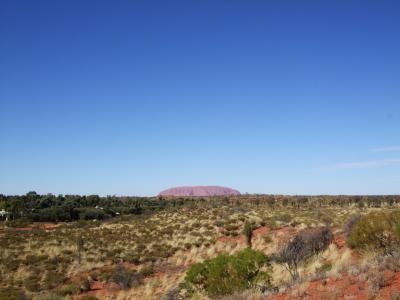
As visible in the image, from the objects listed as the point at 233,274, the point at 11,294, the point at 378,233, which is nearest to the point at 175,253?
the point at 11,294

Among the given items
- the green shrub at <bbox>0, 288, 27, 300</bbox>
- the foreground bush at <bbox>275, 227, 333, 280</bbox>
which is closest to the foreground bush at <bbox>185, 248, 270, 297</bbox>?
the foreground bush at <bbox>275, 227, 333, 280</bbox>

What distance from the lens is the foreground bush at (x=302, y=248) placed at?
658 inches

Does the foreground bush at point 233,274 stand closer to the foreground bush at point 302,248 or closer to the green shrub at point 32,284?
the foreground bush at point 302,248

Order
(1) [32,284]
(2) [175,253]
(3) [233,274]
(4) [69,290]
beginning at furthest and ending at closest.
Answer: (2) [175,253] < (1) [32,284] < (4) [69,290] < (3) [233,274]

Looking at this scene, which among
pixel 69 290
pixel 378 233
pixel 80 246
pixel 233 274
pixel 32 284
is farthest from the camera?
pixel 80 246

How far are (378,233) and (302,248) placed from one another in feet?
13.2

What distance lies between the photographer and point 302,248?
1862 cm

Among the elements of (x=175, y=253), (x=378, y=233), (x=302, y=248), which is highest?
(x=378, y=233)

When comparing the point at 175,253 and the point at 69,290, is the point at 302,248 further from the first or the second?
the point at 175,253

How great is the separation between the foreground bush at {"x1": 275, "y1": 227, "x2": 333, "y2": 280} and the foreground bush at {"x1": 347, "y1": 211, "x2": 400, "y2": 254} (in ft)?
8.16

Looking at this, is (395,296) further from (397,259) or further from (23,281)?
(23,281)

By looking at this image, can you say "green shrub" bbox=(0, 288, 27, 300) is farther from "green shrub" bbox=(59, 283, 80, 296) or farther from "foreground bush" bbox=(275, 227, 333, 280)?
"foreground bush" bbox=(275, 227, 333, 280)

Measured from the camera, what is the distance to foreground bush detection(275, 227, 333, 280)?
16719mm

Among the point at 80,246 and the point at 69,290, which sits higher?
the point at 80,246
